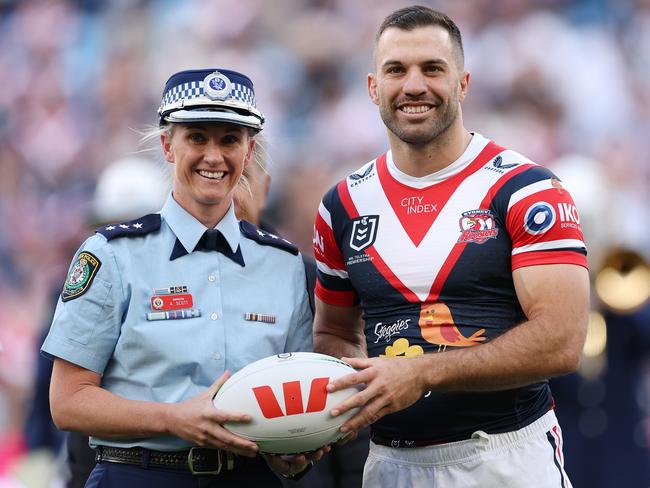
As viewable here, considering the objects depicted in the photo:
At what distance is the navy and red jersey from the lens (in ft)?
14.2

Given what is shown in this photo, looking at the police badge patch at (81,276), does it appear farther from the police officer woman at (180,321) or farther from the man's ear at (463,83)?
the man's ear at (463,83)

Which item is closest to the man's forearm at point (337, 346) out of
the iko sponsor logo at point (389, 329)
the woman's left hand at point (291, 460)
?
the iko sponsor logo at point (389, 329)

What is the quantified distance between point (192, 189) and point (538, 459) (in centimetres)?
173

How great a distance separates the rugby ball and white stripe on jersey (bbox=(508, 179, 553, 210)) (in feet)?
Result: 3.21

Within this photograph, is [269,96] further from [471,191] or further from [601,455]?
[471,191]

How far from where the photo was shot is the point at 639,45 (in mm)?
12102

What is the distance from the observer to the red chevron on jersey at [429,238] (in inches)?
175

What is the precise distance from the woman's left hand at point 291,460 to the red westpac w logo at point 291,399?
340 mm

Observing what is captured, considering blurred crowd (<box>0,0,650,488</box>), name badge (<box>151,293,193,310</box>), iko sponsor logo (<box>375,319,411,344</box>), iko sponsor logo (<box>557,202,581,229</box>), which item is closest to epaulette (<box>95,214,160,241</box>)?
name badge (<box>151,293,193,310</box>)

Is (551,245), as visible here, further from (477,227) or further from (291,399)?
(291,399)

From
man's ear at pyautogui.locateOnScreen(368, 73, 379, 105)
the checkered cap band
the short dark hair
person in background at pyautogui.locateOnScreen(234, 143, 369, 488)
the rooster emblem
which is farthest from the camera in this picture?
person in background at pyautogui.locateOnScreen(234, 143, 369, 488)

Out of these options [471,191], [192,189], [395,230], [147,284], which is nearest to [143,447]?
[147,284]

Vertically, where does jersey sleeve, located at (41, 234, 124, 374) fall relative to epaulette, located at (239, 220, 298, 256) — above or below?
below

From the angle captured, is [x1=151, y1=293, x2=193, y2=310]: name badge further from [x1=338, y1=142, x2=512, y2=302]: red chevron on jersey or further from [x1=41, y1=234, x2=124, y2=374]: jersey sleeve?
[x1=338, y1=142, x2=512, y2=302]: red chevron on jersey
